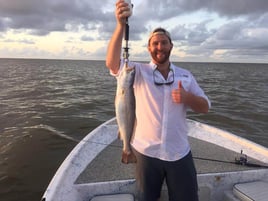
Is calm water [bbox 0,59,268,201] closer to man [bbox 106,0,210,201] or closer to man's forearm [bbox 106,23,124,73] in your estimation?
man [bbox 106,0,210,201]

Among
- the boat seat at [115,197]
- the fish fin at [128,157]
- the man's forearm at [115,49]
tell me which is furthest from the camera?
the boat seat at [115,197]

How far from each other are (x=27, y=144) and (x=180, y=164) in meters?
9.65

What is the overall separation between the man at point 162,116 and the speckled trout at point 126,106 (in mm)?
84

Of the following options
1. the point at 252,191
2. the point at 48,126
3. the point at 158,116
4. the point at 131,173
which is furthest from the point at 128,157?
the point at 48,126

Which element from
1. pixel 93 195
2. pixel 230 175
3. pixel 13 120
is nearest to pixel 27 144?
pixel 13 120

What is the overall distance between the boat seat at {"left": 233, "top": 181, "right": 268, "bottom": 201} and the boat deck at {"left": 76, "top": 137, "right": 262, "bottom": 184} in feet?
1.56

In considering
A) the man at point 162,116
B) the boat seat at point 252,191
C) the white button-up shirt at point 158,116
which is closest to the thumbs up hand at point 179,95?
the man at point 162,116

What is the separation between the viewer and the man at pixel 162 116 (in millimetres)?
3432

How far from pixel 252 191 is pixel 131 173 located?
209 centimetres

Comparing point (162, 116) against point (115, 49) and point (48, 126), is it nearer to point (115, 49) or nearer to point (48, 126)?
point (115, 49)

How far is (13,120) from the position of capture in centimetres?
1598

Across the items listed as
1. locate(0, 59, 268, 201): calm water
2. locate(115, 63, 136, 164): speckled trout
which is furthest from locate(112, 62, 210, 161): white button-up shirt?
locate(0, 59, 268, 201): calm water

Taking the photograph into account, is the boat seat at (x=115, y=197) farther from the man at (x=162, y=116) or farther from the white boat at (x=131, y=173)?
the man at (x=162, y=116)

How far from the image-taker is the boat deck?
527 cm
